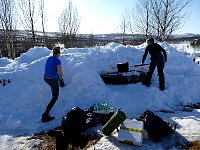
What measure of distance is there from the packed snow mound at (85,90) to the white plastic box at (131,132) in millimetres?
1606

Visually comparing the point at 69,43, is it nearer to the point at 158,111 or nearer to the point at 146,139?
the point at 158,111

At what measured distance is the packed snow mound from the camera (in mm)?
7844

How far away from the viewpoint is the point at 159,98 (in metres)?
8.59

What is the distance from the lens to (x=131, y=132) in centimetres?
576

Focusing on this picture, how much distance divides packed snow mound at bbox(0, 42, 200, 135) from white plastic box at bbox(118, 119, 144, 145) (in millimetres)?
1606

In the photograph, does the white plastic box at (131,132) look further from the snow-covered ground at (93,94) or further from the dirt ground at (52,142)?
the dirt ground at (52,142)

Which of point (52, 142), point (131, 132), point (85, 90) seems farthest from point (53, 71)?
point (131, 132)

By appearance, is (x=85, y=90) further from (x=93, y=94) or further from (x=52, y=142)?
(x=52, y=142)

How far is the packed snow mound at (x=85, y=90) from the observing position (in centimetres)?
784

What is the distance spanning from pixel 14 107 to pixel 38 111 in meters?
0.72

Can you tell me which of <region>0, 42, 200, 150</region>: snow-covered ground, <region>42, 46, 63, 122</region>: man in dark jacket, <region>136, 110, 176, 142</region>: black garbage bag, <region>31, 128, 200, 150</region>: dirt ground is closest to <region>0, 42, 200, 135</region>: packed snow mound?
<region>0, 42, 200, 150</region>: snow-covered ground

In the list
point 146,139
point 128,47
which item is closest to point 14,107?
point 146,139

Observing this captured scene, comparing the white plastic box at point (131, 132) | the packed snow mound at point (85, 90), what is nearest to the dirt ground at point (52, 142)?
the packed snow mound at point (85, 90)

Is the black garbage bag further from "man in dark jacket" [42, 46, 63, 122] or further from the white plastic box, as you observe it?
"man in dark jacket" [42, 46, 63, 122]
